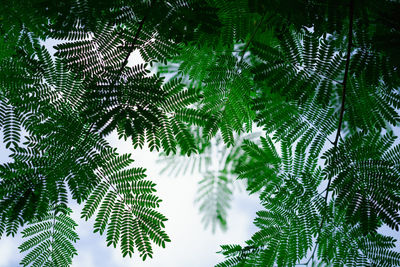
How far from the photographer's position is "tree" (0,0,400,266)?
65.5 inches

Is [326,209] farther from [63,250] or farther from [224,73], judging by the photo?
[63,250]

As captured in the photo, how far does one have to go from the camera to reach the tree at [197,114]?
1664 millimetres

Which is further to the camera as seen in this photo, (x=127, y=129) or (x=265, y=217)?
(x=265, y=217)

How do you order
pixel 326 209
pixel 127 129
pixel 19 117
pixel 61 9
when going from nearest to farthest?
1. pixel 61 9
2. pixel 127 129
3. pixel 19 117
4. pixel 326 209

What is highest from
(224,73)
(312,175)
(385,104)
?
(224,73)

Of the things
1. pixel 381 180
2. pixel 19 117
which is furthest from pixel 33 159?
pixel 381 180

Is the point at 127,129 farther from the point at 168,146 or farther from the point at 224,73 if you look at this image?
the point at 224,73

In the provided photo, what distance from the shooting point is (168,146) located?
1834mm

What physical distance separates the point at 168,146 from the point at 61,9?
2.92 ft

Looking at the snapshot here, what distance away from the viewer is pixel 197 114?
190cm

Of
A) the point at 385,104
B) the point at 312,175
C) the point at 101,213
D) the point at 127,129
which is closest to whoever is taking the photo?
the point at 127,129

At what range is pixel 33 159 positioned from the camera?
5.77 feet

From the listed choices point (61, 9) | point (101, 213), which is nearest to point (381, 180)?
point (101, 213)

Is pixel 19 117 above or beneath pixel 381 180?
above
